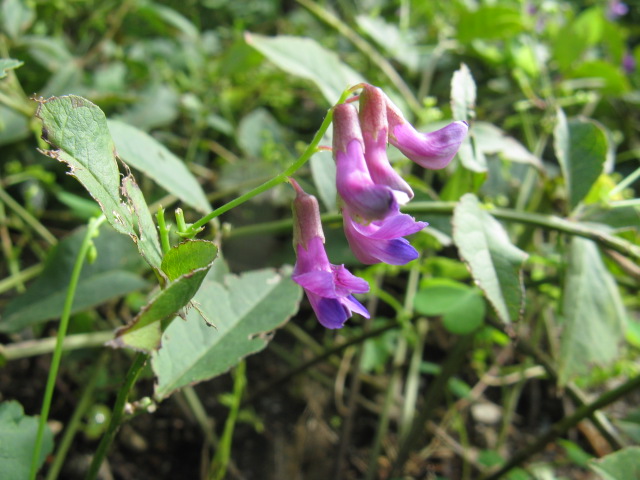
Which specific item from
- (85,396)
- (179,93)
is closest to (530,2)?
(179,93)

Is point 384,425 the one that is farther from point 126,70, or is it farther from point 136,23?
point 136,23

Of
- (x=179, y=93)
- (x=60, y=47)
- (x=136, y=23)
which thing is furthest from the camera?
(x=136, y=23)

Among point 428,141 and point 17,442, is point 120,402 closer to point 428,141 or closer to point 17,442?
point 17,442

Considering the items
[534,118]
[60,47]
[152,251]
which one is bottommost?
[534,118]

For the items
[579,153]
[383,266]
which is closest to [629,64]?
[579,153]

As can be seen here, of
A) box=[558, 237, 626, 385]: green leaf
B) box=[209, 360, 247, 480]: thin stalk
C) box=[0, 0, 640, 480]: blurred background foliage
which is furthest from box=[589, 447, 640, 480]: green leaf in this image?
box=[209, 360, 247, 480]: thin stalk
